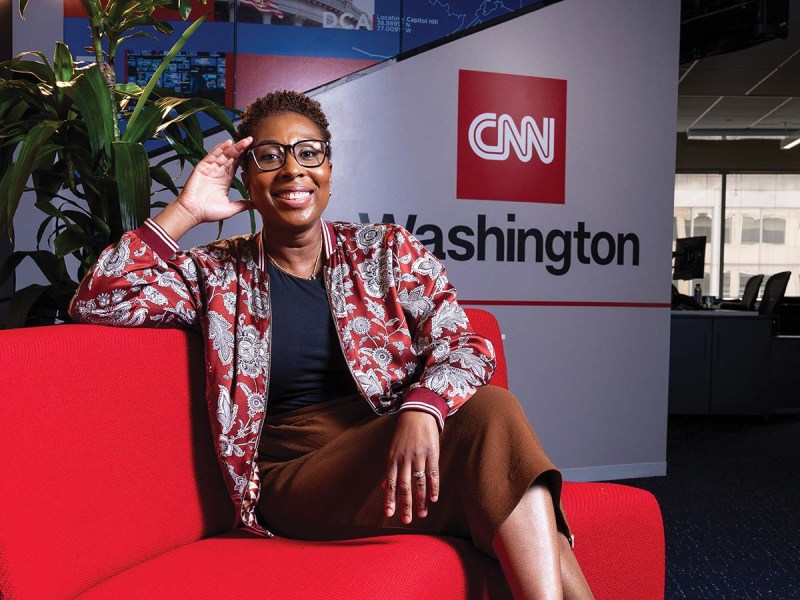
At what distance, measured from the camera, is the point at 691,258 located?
7.31 m

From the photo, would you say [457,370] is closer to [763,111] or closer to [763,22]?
[763,22]

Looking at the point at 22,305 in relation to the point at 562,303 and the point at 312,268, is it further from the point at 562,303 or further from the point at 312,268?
the point at 562,303

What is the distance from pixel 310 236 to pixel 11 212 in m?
0.70

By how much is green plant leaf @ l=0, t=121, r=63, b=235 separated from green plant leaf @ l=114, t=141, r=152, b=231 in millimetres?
179

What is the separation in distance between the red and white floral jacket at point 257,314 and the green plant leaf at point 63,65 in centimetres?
63

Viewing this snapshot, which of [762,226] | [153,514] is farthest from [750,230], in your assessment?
[153,514]

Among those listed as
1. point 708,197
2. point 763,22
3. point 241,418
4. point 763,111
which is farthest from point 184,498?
point 708,197

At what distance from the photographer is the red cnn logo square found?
165 inches

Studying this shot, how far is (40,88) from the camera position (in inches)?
84.0

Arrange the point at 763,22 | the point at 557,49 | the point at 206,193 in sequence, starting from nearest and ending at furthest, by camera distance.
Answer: the point at 206,193 < the point at 557,49 < the point at 763,22

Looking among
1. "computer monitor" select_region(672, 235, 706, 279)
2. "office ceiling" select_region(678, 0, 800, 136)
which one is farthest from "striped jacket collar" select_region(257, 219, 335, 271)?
"office ceiling" select_region(678, 0, 800, 136)

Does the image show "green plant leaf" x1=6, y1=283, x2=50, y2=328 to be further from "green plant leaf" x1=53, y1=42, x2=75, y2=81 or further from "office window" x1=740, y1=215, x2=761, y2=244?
"office window" x1=740, y1=215, x2=761, y2=244

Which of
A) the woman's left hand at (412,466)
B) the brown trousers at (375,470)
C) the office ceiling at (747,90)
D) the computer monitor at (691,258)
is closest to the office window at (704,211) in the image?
the office ceiling at (747,90)

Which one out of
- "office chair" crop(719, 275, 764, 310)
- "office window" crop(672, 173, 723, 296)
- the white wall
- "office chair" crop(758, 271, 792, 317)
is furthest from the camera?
"office window" crop(672, 173, 723, 296)
